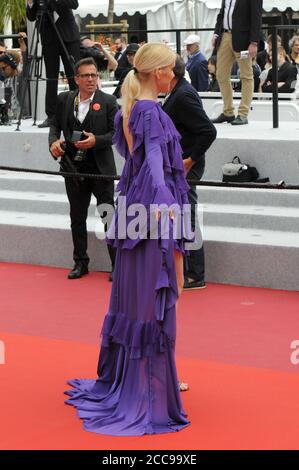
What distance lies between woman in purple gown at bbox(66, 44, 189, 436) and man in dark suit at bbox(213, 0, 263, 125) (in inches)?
236

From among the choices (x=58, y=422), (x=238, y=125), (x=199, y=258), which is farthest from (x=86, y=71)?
(x=58, y=422)

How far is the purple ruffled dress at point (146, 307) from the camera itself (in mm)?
5914

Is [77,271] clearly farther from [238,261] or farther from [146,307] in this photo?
[146,307]

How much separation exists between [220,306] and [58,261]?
2.38 m

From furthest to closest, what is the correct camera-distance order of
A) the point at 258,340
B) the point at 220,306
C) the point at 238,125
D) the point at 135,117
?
the point at 238,125
the point at 220,306
the point at 258,340
the point at 135,117

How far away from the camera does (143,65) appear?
599 centimetres

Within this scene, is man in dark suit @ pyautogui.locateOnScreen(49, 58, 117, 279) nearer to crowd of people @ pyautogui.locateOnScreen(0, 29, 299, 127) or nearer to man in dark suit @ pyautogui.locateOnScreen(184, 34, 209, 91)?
crowd of people @ pyautogui.locateOnScreen(0, 29, 299, 127)

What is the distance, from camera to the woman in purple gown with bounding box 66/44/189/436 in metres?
5.91

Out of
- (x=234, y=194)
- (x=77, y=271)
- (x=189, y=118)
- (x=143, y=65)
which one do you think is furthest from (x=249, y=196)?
(x=143, y=65)

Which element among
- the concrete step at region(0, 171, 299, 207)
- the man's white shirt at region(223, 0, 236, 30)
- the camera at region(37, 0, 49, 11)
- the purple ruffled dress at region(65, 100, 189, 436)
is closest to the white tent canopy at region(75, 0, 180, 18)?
the camera at region(37, 0, 49, 11)

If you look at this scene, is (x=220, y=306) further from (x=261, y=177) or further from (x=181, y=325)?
(x=261, y=177)

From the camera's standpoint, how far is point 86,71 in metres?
9.64

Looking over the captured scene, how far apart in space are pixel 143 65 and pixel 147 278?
3.79ft
